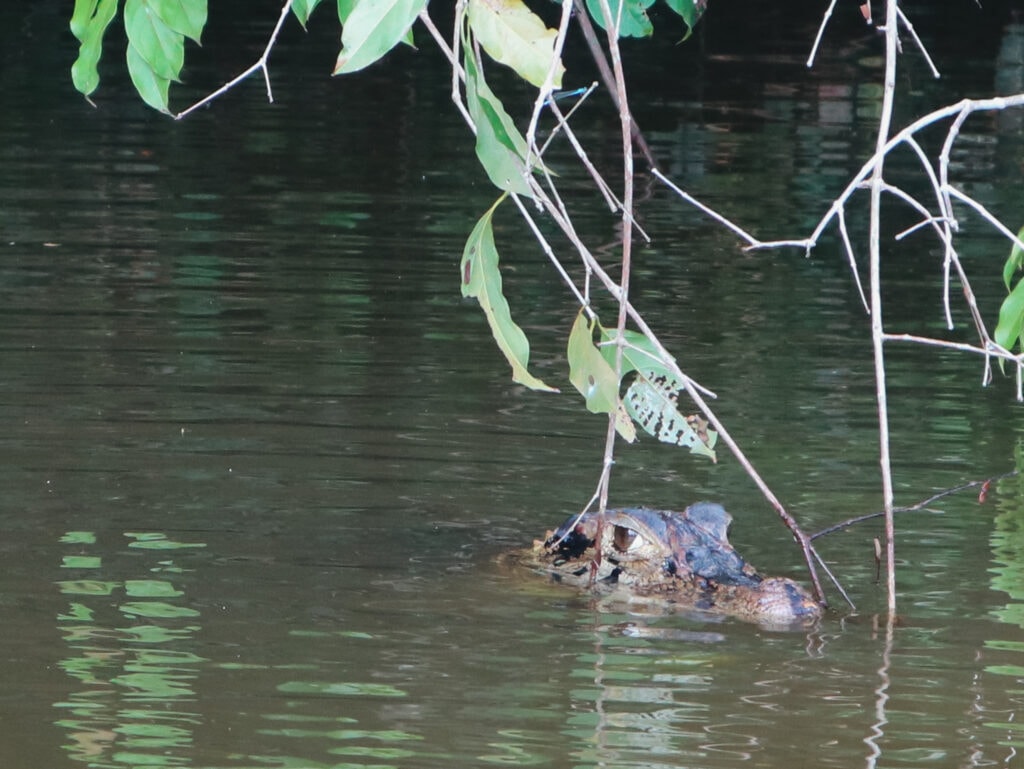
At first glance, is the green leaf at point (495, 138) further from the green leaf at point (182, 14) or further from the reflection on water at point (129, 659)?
the reflection on water at point (129, 659)

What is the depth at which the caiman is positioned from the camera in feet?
18.8

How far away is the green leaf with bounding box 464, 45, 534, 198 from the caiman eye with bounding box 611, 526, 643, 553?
2.54m

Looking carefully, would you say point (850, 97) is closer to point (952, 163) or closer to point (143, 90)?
point (952, 163)

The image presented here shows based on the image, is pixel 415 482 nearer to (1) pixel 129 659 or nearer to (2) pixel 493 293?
(1) pixel 129 659

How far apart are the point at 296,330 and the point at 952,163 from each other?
9.41m

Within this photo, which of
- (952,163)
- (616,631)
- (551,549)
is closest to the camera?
(616,631)

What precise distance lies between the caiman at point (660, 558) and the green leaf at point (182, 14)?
2444mm

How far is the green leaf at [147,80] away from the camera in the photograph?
11.8 ft

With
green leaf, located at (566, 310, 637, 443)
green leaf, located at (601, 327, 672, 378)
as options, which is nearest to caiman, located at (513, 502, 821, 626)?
green leaf, located at (601, 327, 672, 378)

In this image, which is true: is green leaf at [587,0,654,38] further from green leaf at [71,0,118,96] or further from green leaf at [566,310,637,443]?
green leaf at [71,0,118,96]

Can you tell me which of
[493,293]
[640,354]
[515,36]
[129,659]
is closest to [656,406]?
[640,354]

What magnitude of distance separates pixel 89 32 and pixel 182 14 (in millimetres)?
257

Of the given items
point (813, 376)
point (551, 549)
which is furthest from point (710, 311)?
point (551, 549)

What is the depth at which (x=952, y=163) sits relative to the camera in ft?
55.9
